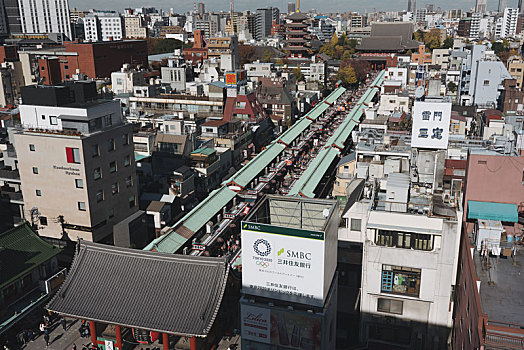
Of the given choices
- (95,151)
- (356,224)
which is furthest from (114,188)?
(356,224)

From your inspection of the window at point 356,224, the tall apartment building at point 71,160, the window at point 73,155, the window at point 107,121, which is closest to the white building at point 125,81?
the window at point 107,121

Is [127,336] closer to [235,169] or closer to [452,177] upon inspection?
[452,177]

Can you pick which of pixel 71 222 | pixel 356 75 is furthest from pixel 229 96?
pixel 356 75

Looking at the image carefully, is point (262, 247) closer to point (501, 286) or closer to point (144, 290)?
point (144, 290)

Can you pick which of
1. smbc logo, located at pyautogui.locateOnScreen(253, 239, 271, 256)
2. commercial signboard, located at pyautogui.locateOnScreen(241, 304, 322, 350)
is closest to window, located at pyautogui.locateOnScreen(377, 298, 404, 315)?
commercial signboard, located at pyautogui.locateOnScreen(241, 304, 322, 350)

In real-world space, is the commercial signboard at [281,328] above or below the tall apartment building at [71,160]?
below

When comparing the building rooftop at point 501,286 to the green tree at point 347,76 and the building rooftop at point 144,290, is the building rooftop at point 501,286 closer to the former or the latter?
the building rooftop at point 144,290
